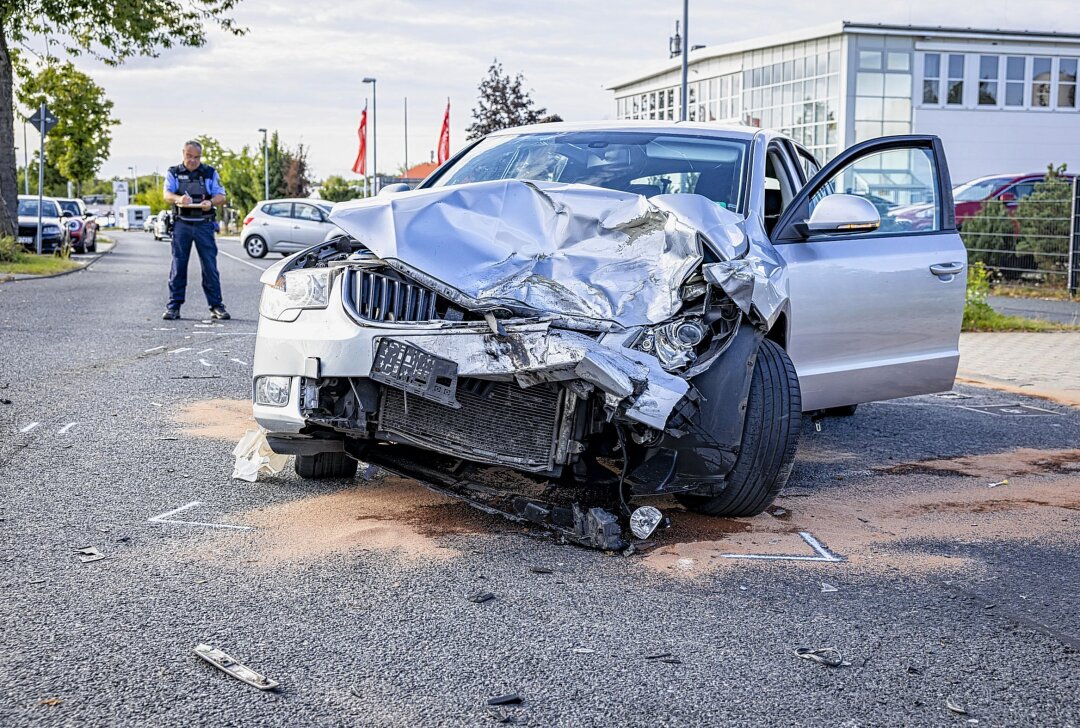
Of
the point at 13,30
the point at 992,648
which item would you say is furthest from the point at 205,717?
the point at 13,30

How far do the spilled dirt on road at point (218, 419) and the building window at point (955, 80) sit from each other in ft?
128

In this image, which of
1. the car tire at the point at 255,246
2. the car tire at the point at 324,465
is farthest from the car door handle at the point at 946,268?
the car tire at the point at 255,246

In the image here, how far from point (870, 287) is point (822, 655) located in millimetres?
2982

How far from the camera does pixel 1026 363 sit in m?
10.7

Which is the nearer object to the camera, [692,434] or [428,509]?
[692,434]

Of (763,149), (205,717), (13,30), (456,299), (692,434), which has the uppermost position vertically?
(13,30)

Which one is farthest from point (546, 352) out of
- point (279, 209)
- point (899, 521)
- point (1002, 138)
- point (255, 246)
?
point (1002, 138)

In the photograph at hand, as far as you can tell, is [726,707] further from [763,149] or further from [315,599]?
[763,149]

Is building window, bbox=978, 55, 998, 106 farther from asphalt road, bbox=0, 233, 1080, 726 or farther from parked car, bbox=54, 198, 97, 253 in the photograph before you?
asphalt road, bbox=0, 233, 1080, 726

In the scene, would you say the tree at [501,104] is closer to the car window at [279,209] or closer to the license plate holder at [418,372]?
the car window at [279,209]

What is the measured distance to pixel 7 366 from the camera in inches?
348

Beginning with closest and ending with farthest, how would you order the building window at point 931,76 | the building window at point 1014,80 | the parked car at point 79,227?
the parked car at point 79,227
the building window at point 931,76
the building window at point 1014,80

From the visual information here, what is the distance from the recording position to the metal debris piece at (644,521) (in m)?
4.36

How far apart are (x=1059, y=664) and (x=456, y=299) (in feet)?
7.60
